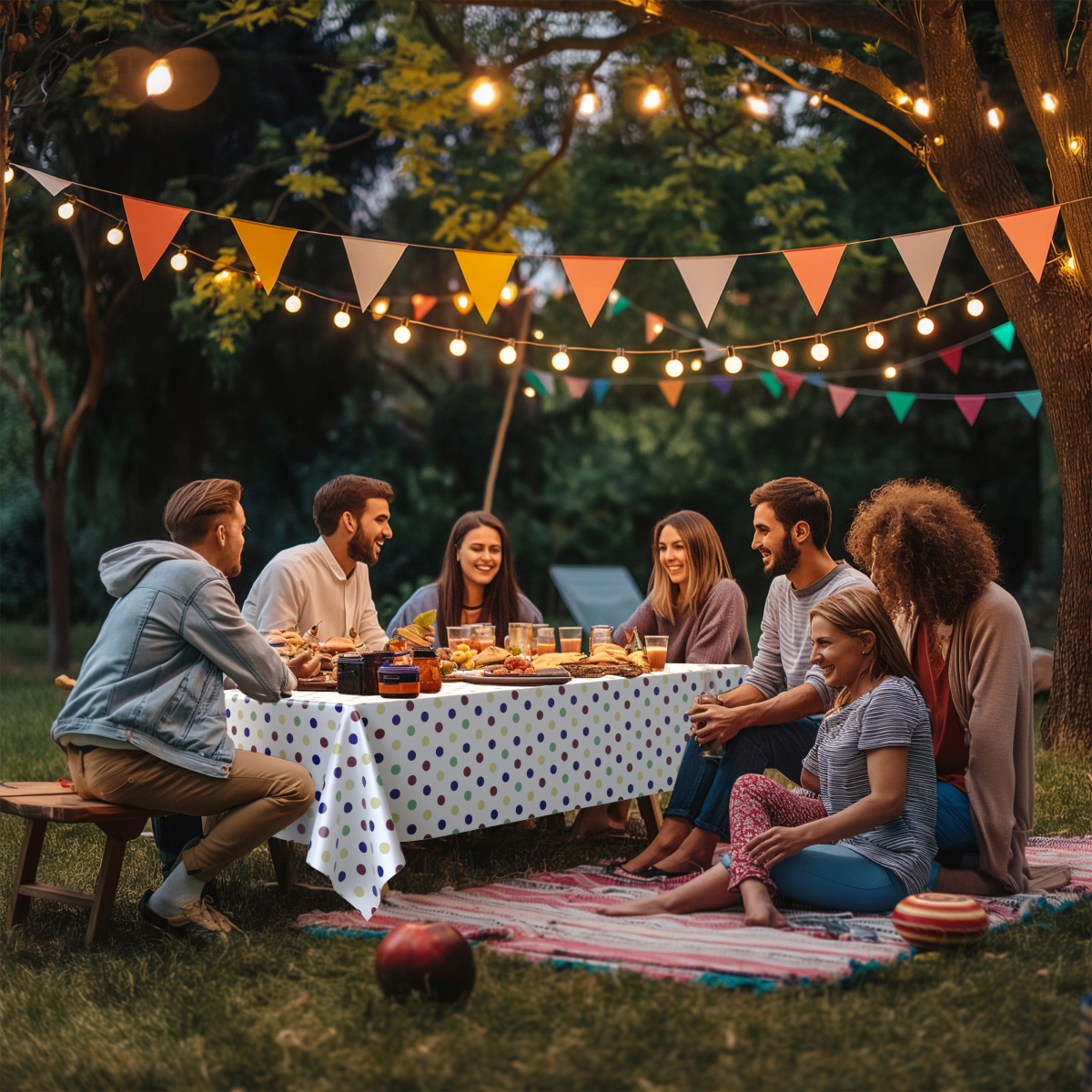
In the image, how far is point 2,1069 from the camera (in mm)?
2529

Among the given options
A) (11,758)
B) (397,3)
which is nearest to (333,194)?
(397,3)

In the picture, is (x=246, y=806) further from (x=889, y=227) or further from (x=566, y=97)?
(x=566, y=97)

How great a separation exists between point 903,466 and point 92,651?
46.8 feet

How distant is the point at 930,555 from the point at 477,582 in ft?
6.80

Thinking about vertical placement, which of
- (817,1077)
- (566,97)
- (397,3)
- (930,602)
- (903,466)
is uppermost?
(566,97)

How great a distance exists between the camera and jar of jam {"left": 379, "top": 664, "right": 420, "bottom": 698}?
3461 mm

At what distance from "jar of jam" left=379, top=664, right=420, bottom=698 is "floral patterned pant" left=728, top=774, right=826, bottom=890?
99 centimetres

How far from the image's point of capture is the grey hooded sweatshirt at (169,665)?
10.5 feet

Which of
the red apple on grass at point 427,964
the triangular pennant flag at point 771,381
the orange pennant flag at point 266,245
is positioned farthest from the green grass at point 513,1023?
the triangular pennant flag at point 771,381

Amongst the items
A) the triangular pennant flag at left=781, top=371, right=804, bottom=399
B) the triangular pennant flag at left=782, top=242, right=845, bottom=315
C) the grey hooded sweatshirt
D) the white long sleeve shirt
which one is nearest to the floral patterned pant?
the grey hooded sweatshirt

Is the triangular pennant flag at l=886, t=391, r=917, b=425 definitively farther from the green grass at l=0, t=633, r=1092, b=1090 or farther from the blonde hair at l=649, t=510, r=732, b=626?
the green grass at l=0, t=633, r=1092, b=1090

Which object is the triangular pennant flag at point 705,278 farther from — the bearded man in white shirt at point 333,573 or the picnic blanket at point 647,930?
the picnic blanket at point 647,930

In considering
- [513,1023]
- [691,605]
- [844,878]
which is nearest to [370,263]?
[691,605]

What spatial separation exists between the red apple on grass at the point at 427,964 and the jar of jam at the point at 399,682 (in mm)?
859
